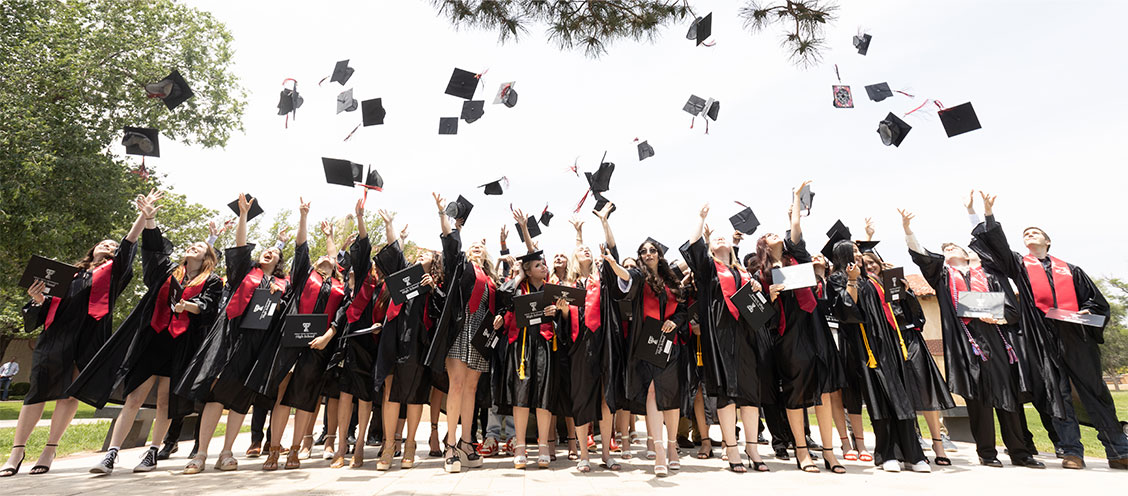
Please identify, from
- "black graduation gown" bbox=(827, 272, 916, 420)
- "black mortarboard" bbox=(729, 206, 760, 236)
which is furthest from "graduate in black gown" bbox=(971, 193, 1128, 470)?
"black mortarboard" bbox=(729, 206, 760, 236)

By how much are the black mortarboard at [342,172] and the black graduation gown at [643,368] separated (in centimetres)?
261

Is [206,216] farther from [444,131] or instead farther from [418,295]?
[418,295]

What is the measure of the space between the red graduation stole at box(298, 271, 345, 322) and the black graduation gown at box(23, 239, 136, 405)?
129 cm

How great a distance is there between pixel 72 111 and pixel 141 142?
9133 millimetres

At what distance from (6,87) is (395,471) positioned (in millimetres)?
12274

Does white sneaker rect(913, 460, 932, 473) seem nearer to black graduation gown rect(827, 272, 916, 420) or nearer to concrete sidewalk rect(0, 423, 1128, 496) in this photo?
concrete sidewalk rect(0, 423, 1128, 496)

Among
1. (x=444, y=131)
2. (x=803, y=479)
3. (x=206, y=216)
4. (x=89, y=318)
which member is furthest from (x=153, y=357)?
(x=206, y=216)

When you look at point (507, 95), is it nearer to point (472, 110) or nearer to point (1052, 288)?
point (472, 110)

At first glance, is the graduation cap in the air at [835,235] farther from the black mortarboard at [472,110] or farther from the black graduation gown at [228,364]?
the black graduation gown at [228,364]

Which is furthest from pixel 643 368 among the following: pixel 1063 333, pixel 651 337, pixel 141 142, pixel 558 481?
pixel 141 142

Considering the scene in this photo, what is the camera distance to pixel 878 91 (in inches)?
239

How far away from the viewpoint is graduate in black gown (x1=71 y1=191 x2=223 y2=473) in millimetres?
4273

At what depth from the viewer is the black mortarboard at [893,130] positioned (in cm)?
582

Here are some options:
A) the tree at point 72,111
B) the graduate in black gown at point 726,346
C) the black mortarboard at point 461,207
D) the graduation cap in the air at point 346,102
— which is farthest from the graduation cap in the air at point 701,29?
the tree at point 72,111
